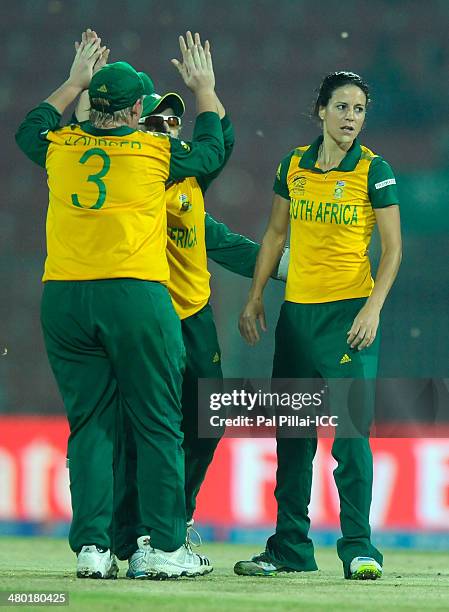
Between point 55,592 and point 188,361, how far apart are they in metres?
1.05

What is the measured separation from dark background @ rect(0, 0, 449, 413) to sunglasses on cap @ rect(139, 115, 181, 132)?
12.0ft

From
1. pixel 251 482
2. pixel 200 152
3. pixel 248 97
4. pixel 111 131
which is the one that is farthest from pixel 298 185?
pixel 248 97

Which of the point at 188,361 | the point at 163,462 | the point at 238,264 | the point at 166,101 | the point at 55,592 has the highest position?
the point at 166,101

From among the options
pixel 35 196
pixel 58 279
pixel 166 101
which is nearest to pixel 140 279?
pixel 58 279

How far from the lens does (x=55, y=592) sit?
2.96 m

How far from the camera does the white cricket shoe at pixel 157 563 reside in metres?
3.36

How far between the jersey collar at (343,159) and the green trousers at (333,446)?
15.5 inches

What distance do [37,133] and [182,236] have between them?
55 centimetres

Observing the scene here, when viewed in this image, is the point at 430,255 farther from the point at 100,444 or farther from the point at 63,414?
the point at 100,444

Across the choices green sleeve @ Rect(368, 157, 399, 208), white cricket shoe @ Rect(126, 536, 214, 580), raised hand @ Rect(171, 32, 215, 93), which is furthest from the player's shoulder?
white cricket shoe @ Rect(126, 536, 214, 580)

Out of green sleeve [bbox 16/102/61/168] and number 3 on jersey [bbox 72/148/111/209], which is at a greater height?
green sleeve [bbox 16/102/61/168]

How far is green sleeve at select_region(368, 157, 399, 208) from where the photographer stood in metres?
3.71

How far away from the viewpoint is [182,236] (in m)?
3.79

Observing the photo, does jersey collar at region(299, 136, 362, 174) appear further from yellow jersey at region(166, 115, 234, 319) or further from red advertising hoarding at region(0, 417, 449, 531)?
red advertising hoarding at region(0, 417, 449, 531)
